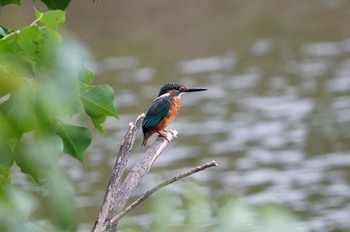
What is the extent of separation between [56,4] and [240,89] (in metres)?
9.14

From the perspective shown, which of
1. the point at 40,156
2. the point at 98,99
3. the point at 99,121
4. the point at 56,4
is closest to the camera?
the point at 40,156

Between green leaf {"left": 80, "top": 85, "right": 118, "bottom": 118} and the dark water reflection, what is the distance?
15.4 ft

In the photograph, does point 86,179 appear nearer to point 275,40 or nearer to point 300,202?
point 300,202

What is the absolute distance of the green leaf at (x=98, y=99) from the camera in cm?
134

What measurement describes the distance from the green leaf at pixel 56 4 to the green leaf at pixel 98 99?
394 mm

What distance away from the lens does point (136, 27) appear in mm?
15016

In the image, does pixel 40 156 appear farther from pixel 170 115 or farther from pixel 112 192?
pixel 170 115

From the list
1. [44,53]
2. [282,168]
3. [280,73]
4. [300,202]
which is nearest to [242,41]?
[280,73]

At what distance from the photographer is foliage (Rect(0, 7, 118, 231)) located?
2.60ft

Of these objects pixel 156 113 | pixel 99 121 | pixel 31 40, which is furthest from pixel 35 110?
pixel 156 113

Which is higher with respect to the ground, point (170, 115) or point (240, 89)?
point (240, 89)

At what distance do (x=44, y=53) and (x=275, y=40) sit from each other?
486 inches

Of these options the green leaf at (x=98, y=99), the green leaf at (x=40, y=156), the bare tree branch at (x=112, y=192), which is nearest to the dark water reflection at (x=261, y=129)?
the bare tree branch at (x=112, y=192)

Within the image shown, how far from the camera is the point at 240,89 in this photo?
10828 mm
